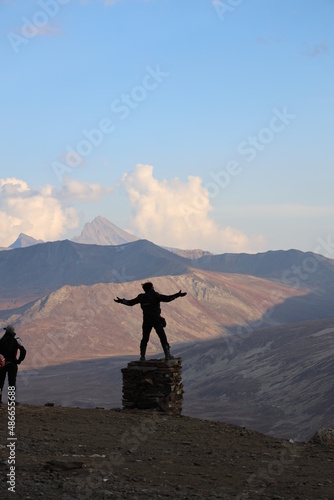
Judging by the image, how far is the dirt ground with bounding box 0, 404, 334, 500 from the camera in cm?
954

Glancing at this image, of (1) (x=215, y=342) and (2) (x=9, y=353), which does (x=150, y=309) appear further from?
(1) (x=215, y=342)

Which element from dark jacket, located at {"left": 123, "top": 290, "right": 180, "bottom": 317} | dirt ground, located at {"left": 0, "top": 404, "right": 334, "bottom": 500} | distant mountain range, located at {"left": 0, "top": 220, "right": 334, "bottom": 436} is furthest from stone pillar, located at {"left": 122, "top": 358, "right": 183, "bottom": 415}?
distant mountain range, located at {"left": 0, "top": 220, "right": 334, "bottom": 436}

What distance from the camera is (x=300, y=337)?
124 metres

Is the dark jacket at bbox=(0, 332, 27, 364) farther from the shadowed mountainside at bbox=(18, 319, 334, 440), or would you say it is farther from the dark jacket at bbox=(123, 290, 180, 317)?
the shadowed mountainside at bbox=(18, 319, 334, 440)

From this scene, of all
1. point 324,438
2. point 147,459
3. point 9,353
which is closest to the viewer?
point 147,459

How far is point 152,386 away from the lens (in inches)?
649

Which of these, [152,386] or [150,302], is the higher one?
[150,302]

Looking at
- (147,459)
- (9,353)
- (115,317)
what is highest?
(115,317)

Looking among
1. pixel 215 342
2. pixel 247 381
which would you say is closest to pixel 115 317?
pixel 215 342

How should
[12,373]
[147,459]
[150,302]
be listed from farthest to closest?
[150,302]
[12,373]
[147,459]

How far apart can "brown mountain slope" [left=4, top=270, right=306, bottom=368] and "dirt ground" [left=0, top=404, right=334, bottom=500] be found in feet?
407

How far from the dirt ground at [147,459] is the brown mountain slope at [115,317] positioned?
124 meters

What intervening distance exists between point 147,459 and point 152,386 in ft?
16.3

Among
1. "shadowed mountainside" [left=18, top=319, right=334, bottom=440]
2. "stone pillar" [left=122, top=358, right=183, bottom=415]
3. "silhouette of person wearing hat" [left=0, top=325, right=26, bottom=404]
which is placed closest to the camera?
"silhouette of person wearing hat" [left=0, top=325, right=26, bottom=404]
